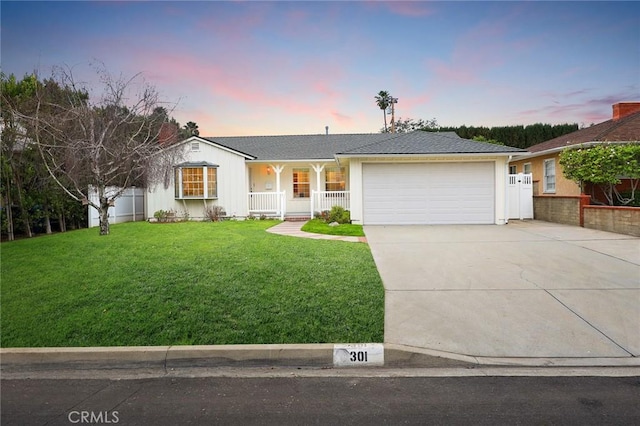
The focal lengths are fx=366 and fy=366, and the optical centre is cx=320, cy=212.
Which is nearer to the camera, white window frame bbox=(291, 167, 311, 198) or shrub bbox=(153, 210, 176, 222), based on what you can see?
shrub bbox=(153, 210, 176, 222)

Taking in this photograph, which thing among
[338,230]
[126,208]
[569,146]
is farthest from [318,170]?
[569,146]

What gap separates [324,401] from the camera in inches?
125

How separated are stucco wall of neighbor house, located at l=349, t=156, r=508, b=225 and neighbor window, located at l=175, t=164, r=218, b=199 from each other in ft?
22.9

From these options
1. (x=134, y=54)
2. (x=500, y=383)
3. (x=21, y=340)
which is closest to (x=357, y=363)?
(x=500, y=383)

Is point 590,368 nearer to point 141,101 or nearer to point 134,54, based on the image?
point 141,101

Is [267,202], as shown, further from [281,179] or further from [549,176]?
[549,176]

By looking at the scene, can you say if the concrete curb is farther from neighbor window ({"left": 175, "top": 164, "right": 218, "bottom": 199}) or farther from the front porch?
neighbor window ({"left": 175, "top": 164, "right": 218, "bottom": 199})

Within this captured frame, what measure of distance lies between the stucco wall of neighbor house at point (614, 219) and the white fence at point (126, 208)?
1783 cm

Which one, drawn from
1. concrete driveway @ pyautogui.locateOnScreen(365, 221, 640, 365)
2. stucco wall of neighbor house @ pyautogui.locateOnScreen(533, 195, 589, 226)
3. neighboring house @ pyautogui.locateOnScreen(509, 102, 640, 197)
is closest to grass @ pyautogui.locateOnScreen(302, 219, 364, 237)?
concrete driveway @ pyautogui.locateOnScreen(365, 221, 640, 365)

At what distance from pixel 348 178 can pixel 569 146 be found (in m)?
9.59

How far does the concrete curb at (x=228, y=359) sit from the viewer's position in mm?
3900

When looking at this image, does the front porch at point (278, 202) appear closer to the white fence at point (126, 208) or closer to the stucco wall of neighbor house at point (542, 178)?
the white fence at point (126, 208)

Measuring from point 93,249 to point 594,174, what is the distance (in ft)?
52.6

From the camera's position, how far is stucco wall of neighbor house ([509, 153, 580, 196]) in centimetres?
1584
